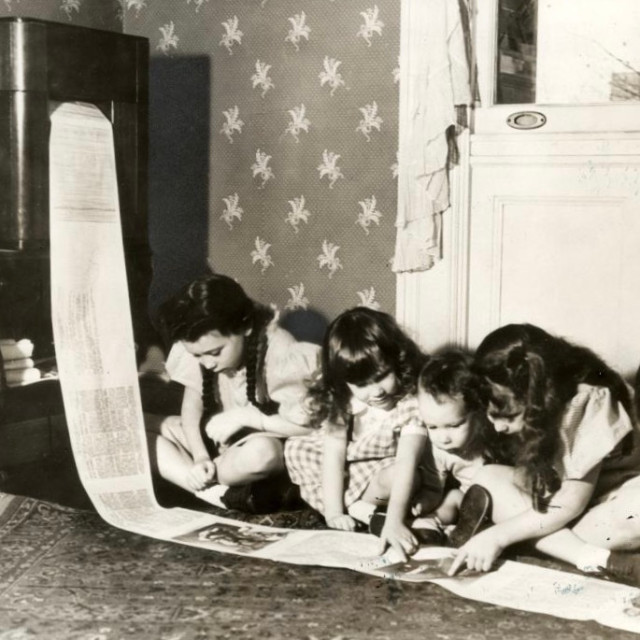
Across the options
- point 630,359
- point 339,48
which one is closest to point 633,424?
point 630,359

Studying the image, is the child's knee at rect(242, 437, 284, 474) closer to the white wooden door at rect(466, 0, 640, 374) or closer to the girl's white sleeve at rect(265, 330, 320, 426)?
the girl's white sleeve at rect(265, 330, 320, 426)

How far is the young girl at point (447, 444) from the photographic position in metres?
1.46

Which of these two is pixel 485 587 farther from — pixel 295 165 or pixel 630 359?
pixel 295 165

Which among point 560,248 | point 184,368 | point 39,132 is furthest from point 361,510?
point 39,132

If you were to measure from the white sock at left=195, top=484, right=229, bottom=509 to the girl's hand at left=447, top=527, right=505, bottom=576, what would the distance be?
0.52 meters

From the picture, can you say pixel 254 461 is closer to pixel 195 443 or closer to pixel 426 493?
pixel 195 443

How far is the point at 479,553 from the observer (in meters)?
1.35

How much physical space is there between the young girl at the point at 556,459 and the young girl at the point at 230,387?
1.37 feet

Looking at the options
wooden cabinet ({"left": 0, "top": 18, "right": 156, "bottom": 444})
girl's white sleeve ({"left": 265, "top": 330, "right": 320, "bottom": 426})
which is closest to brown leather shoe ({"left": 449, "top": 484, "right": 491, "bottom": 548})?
girl's white sleeve ({"left": 265, "top": 330, "right": 320, "bottom": 426})

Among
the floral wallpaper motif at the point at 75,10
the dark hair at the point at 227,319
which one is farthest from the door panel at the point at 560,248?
the floral wallpaper motif at the point at 75,10

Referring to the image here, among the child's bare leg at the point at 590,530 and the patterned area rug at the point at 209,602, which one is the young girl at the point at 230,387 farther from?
the child's bare leg at the point at 590,530

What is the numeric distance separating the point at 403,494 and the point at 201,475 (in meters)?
0.44

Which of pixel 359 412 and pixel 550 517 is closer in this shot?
pixel 550 517

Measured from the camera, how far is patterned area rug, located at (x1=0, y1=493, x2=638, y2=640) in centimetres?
118
